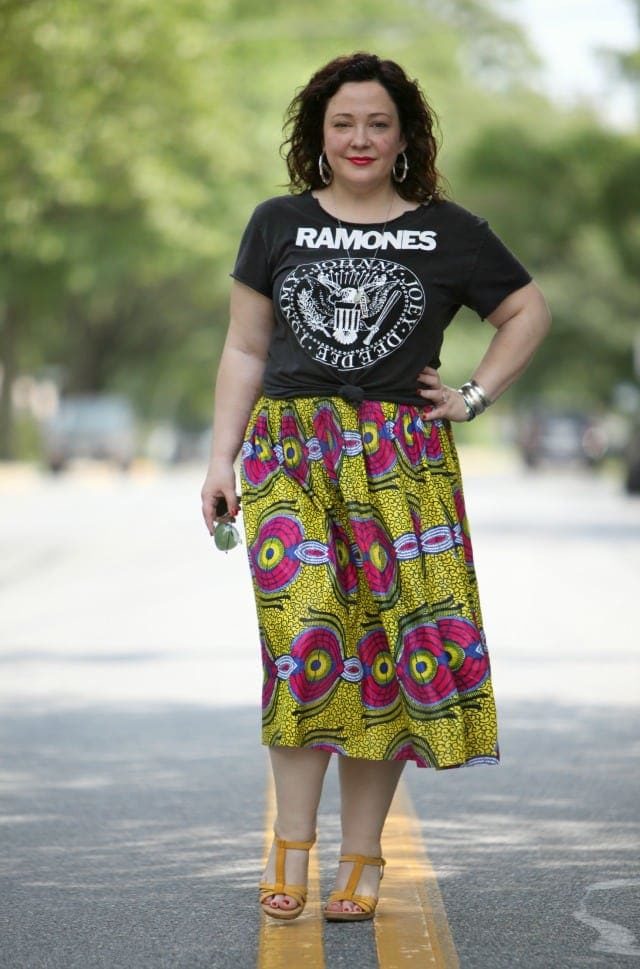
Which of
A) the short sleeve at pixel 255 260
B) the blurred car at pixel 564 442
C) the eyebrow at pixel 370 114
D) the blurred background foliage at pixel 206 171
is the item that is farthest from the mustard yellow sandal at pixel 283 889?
the blurred car at pixel 564 442

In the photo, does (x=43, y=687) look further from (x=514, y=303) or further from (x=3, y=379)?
(x=3, y=379)

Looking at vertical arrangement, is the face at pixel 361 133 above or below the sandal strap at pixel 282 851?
above

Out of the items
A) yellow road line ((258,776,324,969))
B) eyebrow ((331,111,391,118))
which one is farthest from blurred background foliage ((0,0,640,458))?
yellow road line ((258,776,324,969))

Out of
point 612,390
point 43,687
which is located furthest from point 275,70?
point 43,687

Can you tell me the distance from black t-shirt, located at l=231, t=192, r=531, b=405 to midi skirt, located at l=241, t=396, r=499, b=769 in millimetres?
66

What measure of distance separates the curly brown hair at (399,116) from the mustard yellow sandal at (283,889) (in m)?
1.49

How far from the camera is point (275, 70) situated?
48.4 metres

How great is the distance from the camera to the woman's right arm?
4961mm

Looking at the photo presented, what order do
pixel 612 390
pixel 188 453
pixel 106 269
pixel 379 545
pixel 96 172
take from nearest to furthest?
pixel 379 545 → pixel 96 172 → pixel 106 269 → pixel 612 390 → pixel 188 453

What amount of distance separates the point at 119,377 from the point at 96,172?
34907 mm

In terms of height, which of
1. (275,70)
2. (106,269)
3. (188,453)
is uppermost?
(275,70)

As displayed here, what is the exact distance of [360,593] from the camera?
483cm

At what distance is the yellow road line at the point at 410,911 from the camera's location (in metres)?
4.58

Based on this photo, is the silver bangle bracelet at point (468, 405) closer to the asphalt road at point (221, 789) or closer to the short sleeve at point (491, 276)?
the short sleeve at point (491, 276)
